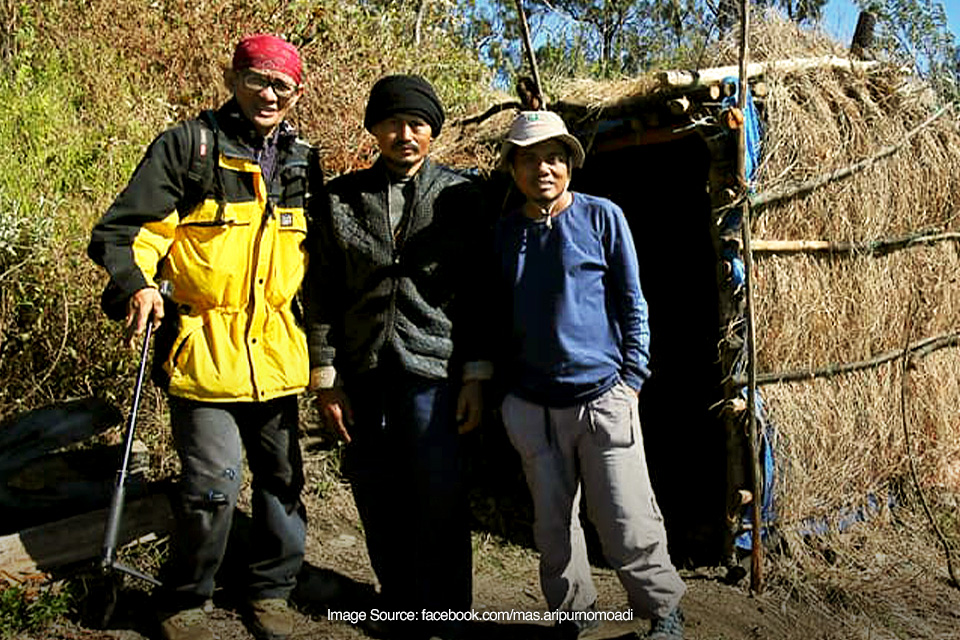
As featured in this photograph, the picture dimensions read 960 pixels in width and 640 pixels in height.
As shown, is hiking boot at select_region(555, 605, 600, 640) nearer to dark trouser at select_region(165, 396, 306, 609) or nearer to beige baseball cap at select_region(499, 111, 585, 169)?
dark trouser at select_region(165, 396, 306, 609)

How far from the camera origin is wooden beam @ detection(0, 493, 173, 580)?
3.79 m

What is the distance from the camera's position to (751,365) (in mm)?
4379

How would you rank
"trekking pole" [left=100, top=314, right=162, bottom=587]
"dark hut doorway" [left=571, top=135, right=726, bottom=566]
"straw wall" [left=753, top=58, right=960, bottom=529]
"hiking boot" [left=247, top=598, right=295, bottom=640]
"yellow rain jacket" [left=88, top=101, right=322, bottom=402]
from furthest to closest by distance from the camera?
"dark hut doorway" [left=571, top=135, right=726, bottom=566], "straw wall" [left=753, top=58, right=960, bottom=529], "hiking boot" [left=247, top=598, right=295, bottom=640], "yellow rain jacket" [left=88, top=101, right=322, bottom=402], "trekking pole" [left=100, top=314, right=162, bottom=587]

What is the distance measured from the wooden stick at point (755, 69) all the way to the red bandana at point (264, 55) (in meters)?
1.81

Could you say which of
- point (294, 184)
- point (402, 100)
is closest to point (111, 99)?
point (294, 184)

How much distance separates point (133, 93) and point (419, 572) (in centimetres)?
509

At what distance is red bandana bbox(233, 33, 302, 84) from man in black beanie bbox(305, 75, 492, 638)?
1.15 ft

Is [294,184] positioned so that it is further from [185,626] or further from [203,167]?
[185,626]

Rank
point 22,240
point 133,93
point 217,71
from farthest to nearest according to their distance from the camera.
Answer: point 217,71 < point 133,93 < point 22,240

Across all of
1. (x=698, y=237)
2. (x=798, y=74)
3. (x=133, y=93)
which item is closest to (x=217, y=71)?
(x=133, y=93)

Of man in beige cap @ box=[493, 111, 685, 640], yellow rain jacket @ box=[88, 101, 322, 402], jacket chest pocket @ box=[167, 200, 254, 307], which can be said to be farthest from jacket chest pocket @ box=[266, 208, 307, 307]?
man in beige cap @ box=[493, 111, 685, 640]

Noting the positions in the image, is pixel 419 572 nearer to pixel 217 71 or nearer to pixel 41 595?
pixel 41 595

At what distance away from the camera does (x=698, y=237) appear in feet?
20.1

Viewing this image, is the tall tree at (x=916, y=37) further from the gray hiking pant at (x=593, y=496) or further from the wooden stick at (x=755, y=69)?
the gray hiking pant at (x=593, y=496)
